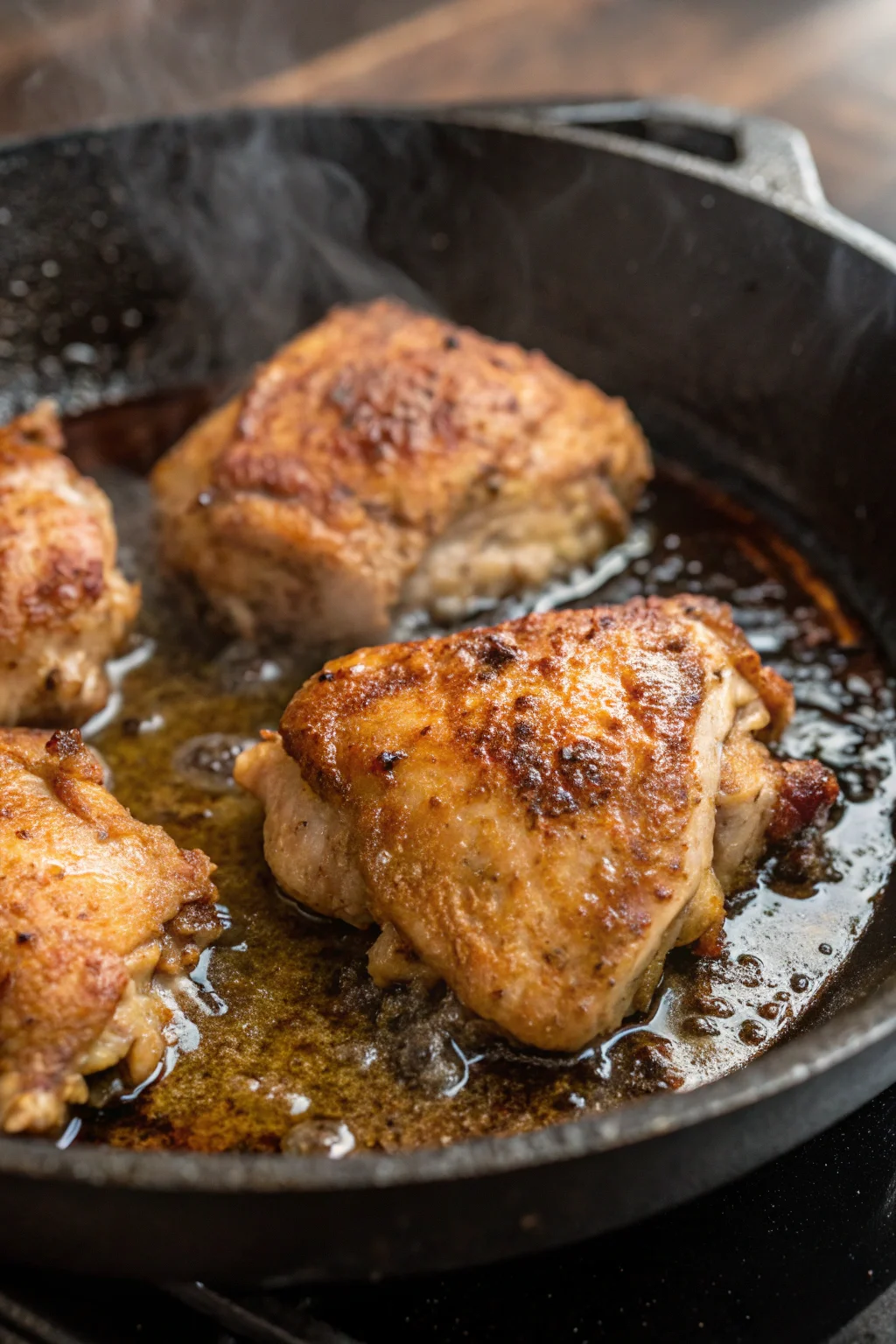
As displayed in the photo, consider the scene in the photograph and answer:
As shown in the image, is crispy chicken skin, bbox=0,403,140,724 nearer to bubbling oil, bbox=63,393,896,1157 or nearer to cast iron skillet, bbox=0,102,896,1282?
bubbling oil, bbox=63,393,896,1157

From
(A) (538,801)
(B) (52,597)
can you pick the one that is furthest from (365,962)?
(B) (52,597)

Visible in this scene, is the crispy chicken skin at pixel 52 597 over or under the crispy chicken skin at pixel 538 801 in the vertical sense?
under

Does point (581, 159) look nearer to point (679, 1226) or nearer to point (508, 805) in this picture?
point (508, 805)

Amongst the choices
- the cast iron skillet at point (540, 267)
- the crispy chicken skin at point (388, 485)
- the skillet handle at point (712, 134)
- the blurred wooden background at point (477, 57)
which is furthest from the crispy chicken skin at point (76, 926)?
the blurred wooden background at point (477, 57)

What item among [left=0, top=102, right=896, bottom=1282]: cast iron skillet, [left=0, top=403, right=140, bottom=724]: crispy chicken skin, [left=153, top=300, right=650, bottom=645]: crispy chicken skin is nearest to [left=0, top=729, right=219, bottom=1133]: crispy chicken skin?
[left=0, top=403, right=140, bottom=724]: crispy chicken skin

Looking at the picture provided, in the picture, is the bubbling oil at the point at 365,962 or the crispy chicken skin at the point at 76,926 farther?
the bubbling oil at the point at 365,962

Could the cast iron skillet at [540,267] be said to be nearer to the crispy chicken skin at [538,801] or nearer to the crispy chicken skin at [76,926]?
the crispy chicken skin at [538,801]

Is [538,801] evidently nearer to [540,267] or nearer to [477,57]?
[540,267]
